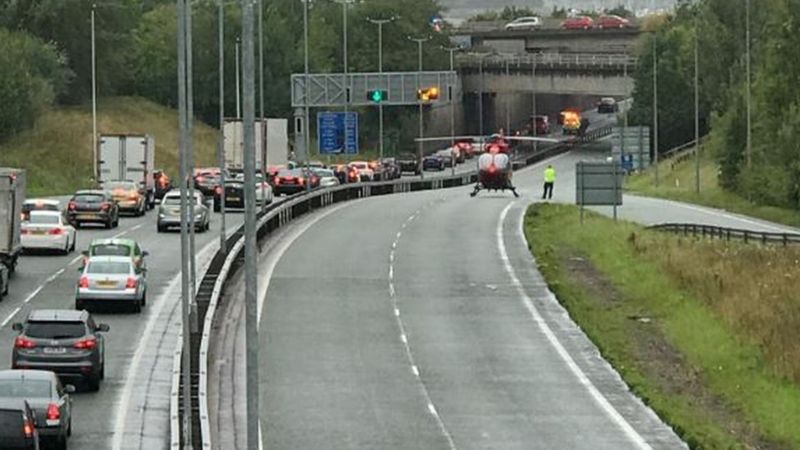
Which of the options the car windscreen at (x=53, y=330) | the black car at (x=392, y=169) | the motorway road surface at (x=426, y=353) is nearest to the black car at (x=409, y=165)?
the black car at (x=392, y=169)

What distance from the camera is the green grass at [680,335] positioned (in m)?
37.9

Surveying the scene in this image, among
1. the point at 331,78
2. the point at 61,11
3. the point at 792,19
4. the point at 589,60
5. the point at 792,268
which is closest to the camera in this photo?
the point at 792,268

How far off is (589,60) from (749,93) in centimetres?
6852

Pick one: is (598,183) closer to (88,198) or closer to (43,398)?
(88,198)

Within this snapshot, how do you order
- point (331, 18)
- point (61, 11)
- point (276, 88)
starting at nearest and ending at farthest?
point (61, 11) < point (276, 88) < point (331, 18)

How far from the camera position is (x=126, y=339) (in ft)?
151

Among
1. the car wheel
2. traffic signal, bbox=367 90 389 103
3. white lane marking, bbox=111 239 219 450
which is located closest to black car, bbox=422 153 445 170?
traffic signal, bbox=367 90 389 103

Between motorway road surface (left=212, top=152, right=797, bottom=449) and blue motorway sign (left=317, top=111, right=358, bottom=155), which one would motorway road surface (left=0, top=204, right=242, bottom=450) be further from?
blue motorway sign (left=317, top=111, right=358, bottom=155)

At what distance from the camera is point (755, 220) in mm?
88875

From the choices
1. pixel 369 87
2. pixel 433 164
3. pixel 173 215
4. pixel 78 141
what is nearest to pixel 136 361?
pixel 173 215

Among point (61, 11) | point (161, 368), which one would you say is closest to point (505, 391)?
point (161, 368)

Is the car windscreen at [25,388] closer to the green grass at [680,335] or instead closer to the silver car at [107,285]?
the green grass at [680,335]

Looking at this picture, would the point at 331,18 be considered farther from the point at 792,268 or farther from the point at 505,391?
the point at 505,391

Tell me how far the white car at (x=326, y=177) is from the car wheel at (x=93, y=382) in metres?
59.4
